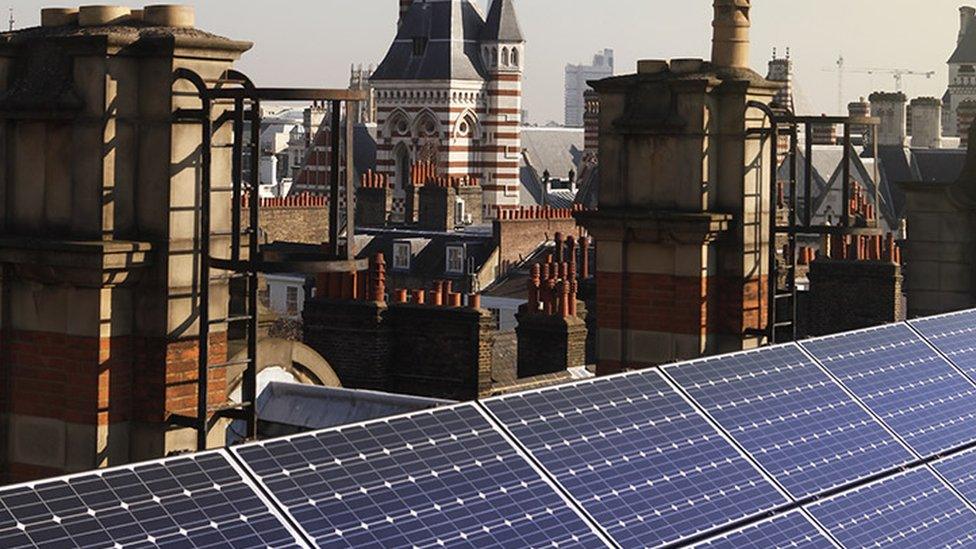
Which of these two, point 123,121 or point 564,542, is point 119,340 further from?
point 564,542

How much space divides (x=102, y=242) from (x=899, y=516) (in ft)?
14.8

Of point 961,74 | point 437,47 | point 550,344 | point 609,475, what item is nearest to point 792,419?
point 609,475

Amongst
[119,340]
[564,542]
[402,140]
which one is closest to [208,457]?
[564,542]

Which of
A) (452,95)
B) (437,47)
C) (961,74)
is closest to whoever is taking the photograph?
(452,95)

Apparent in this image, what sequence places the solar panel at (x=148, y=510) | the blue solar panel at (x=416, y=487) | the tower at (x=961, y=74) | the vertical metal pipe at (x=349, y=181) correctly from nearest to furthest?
1. the solar panel at (x=148, y=510)
2. the blue solar panel at (x=416, y=487)
3. the vertical metal pipe at (x=349, y=181)
4. the tower at (x=961, y=74)

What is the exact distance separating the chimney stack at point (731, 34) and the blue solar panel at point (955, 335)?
241cm

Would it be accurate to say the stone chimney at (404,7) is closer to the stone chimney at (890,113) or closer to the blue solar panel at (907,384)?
the stone chimney at (890,113)

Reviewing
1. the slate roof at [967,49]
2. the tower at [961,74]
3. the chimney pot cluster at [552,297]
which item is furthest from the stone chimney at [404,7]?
the chimney pot cluster at [552,297]

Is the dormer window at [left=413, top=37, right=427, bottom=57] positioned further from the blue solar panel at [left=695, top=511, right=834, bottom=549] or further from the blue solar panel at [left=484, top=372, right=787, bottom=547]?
the blue solar panel at [left=695, top=511, right=834, bottom=549]

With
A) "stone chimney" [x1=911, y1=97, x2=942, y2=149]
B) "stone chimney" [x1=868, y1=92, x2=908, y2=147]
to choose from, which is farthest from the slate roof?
"stone chimney" [x1=868, y1=92, x2=908, y2=147]

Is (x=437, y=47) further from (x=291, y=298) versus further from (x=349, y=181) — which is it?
(x=349, y=181)

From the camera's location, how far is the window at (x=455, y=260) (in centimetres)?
5628

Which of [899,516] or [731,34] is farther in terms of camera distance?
[731,34]

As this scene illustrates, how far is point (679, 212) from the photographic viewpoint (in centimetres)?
1442
